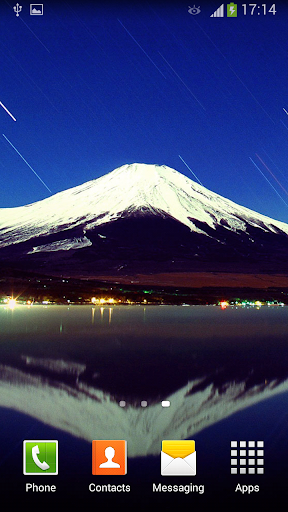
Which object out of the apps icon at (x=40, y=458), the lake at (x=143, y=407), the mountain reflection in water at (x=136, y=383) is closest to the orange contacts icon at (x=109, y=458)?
the lake at (x=143, y=407)

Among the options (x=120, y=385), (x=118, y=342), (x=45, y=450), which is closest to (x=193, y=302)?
(x=118, y=342)

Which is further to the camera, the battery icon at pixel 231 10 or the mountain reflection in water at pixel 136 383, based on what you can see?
the mountain reflection in water at pixel 136 383

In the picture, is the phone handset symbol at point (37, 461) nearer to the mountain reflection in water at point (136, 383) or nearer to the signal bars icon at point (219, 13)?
the mountain reflection in water at point (136, 383)

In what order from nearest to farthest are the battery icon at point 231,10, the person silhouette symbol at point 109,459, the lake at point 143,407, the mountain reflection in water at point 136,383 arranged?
the person silhouette symbol at point 109,459 → the lake at point 143,407 → the battery icon at point 231,10 → the mountain reflection in water at point 136,383

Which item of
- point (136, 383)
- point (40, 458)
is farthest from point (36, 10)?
point (136, 383)

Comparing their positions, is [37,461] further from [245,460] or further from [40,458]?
[245,460]

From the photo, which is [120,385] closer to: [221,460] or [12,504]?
[221,460]
